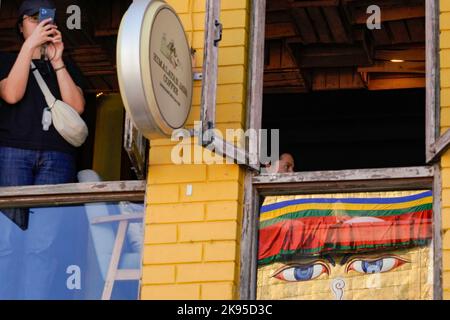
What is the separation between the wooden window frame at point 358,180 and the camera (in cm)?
852

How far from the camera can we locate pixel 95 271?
8.99 metres

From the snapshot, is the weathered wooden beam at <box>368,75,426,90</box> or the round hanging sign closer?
the round hanging sign

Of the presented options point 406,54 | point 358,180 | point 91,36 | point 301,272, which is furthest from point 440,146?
point 91,36

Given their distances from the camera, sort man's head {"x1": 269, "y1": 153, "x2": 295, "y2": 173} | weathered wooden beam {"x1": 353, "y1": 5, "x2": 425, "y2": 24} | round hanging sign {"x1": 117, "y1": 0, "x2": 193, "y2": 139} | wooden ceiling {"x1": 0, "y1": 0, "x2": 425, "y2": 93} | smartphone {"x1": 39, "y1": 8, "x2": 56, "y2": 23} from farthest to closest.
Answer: wooden ceiling {"x1": 0, "y1": 0, "x2": 425, "y2": 93}
weathered wooden beam {"x1": 353, "y1": 5, "x2": 425, "y2": 24}
man's head {"x1": 269, "y1": 153, "x2": 295, "y2": 173}
smartphone {"x1": 39, "y1": 8, "x2": 56, "y2": 23}
round hanging sign {"x1": 117, "y1": 0, "x2": 193, "y2": 139}

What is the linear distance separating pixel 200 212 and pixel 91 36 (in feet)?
11.2

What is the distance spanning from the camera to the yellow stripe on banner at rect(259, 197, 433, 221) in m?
8.62

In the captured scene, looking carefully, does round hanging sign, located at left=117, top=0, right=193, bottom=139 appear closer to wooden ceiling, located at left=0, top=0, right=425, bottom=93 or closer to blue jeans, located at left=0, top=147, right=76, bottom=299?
blue jeans, located at left=0, top=147, right=76, bottom=299

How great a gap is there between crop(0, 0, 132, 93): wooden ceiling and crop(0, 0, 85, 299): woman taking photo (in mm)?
1748

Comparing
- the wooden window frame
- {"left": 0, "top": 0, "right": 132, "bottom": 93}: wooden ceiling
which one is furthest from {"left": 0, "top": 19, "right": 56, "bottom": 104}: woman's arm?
{"left": 0, "top": 0, "right": 132, "bottom": 93}: wooden ceiling

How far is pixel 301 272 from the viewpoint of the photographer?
28.4 ft

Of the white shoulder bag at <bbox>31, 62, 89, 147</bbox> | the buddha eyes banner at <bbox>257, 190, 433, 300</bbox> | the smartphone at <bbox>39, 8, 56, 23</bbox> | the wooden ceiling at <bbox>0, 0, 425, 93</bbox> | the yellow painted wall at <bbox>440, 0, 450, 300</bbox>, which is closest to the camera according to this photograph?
the yellow painted wall at <bbox>440, 0, 450, 300</bbox>

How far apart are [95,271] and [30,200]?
0.68 metres
